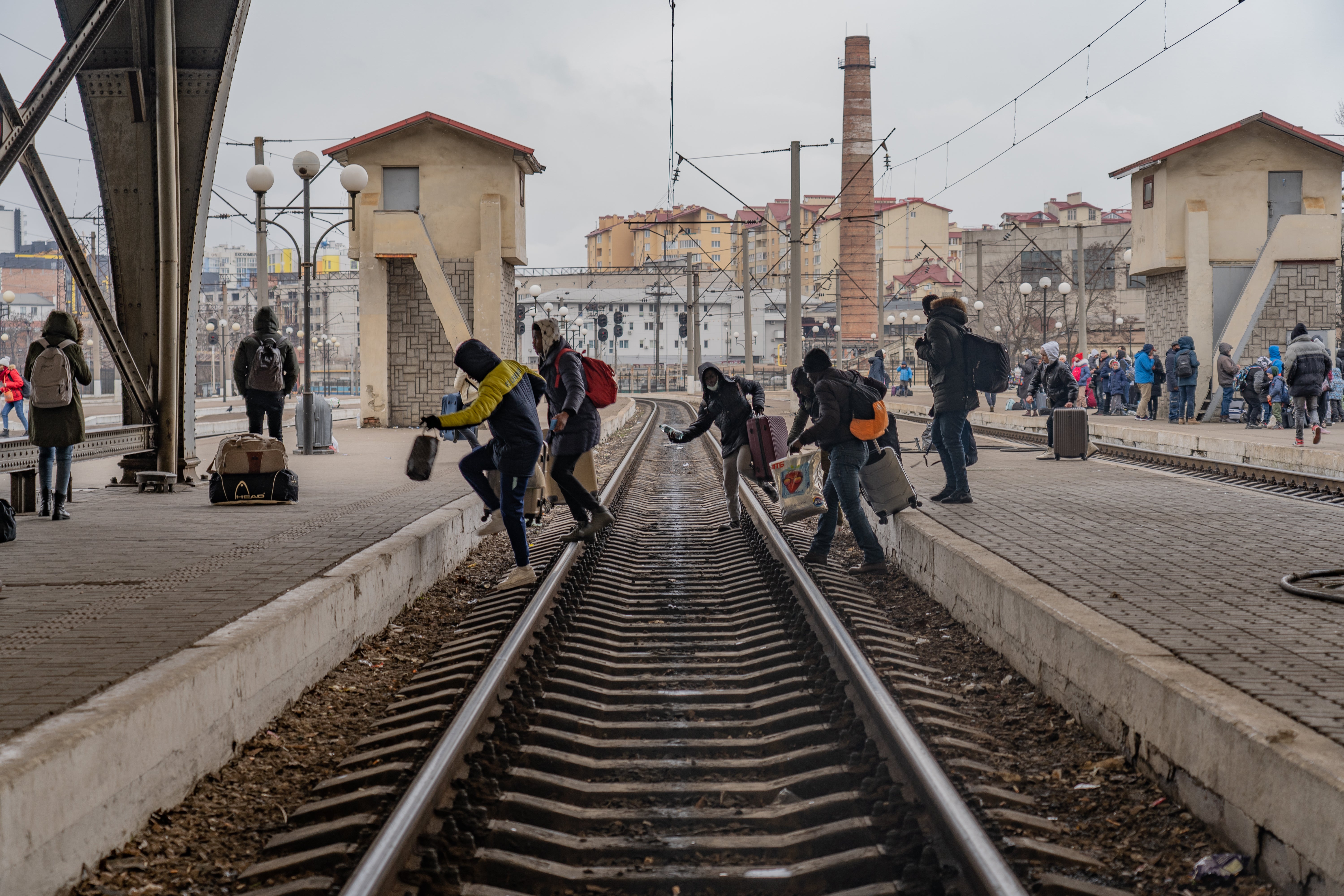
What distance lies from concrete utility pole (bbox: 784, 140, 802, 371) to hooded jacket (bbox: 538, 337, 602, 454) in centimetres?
1539

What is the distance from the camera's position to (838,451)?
30.9 ft

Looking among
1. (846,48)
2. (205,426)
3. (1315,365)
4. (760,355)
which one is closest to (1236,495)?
(1315,365)

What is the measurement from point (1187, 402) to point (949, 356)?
55.7 feet

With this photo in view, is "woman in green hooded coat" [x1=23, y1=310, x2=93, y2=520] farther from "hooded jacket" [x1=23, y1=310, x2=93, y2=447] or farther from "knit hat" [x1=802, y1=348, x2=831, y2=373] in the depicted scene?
"knit hat" [x1=802, y1=348, x2=831, y2=373]

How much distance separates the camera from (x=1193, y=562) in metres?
8.29

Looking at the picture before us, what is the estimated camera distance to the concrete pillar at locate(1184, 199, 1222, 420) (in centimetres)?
2800

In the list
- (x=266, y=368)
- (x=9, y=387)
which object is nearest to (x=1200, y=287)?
A: (x=266, y=368)

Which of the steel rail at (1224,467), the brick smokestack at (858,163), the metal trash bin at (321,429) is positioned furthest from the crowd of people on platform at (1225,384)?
the brick smokestack at (858,163)

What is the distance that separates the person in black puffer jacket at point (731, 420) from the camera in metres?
11.6

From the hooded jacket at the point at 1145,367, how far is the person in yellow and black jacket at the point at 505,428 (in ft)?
71.3

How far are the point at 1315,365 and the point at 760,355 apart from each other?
3823 inches

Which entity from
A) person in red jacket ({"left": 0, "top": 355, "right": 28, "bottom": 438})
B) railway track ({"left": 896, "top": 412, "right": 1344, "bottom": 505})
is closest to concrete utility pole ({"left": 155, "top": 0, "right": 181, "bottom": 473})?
railway track ({"left": 896, "top": 412, "right": 1344, "bottom": 505})

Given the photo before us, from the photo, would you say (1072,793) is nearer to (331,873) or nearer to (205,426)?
(331,873)

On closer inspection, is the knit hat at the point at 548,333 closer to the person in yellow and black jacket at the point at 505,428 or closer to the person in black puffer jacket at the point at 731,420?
the person in yellow and black jacket at the point at 505,428
